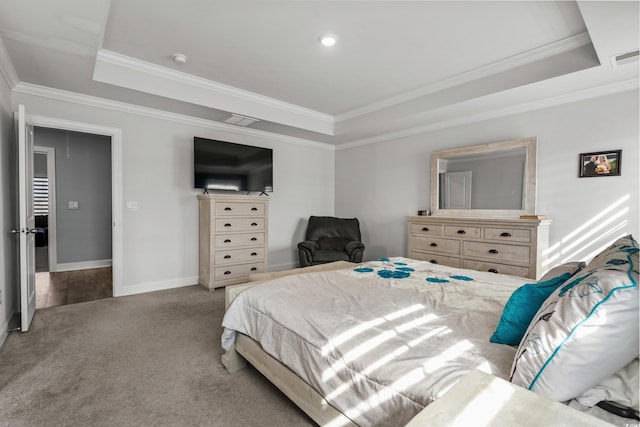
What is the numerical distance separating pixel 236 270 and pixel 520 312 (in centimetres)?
362

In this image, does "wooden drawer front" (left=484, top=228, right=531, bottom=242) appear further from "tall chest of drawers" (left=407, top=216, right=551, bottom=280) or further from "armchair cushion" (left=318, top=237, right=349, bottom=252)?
"armchair cushion" (left=318, top=237, right=349, bottom=252)

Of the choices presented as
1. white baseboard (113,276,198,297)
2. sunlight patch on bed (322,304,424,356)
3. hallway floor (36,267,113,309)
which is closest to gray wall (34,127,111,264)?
hallway floor (36,267,113,309)

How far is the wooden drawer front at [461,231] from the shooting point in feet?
12.0

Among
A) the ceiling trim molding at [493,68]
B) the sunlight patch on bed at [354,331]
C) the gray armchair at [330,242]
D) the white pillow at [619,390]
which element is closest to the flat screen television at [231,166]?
the gray armchair at [330,242]

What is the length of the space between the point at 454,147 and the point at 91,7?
3.96m

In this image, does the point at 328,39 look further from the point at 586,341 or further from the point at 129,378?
the point at 129,378

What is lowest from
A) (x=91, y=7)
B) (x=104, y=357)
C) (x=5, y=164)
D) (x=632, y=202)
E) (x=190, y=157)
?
(x=104, y=357)

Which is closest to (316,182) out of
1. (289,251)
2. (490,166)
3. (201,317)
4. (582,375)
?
(289,251)

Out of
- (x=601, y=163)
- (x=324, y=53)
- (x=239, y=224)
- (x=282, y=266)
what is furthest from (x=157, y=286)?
(x=601, y=163)

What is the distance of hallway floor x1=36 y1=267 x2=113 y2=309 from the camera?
3770mm

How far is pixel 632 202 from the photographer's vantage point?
2.96 m

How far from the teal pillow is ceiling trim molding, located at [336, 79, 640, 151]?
2788mm

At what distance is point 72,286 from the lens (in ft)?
14.3

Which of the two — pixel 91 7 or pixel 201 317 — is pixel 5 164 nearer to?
pixel 91 7
